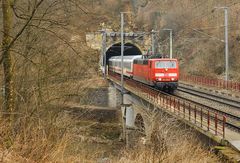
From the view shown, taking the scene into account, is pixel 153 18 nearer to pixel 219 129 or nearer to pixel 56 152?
pixel 219 129

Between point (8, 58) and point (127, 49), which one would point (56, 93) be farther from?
point (127, 49)

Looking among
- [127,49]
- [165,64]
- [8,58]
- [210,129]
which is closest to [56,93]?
[8,58]

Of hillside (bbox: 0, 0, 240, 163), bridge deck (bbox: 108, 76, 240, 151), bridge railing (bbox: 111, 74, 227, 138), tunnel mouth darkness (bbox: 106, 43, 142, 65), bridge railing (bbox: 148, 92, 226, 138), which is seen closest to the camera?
hillside (bbox: 0, 0, 240, 163)

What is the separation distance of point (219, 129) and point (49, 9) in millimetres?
8625

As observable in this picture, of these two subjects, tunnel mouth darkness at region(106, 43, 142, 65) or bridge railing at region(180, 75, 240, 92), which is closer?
bridge railing at region(180, 75, 240, 92)

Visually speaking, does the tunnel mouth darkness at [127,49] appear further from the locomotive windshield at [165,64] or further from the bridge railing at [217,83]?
the locomotive windshield at [165,64]

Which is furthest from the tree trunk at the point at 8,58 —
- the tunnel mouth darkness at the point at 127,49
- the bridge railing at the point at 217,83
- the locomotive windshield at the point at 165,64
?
the tunnel mouth darkness at the point at 127,49

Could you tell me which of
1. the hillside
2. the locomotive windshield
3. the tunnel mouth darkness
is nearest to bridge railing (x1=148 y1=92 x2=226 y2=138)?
the hillside

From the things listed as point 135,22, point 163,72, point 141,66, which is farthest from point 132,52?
point 163,72

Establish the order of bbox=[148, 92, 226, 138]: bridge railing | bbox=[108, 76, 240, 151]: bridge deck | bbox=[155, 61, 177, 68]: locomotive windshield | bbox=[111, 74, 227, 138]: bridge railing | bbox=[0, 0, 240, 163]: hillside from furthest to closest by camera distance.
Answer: bbox=[155, 61, 177, 68]: locomotive windshield < bbox=[111, 74, 227, 138]: bridge railing < bbox=[148, 92, 226, 138]: bridge railing < bbox=[108, 76, 240, 151]: bridge deck < bbox=[0, 0, 240, 163]: hillside

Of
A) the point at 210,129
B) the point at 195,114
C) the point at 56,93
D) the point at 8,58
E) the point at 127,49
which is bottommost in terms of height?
the point at 210,129

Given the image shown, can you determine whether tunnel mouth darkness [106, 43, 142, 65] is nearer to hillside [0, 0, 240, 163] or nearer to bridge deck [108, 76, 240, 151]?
bridge deck [108, 76, 240, 151]

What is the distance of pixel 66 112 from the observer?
12922 millimetres

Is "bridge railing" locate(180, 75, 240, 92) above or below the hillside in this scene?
below
